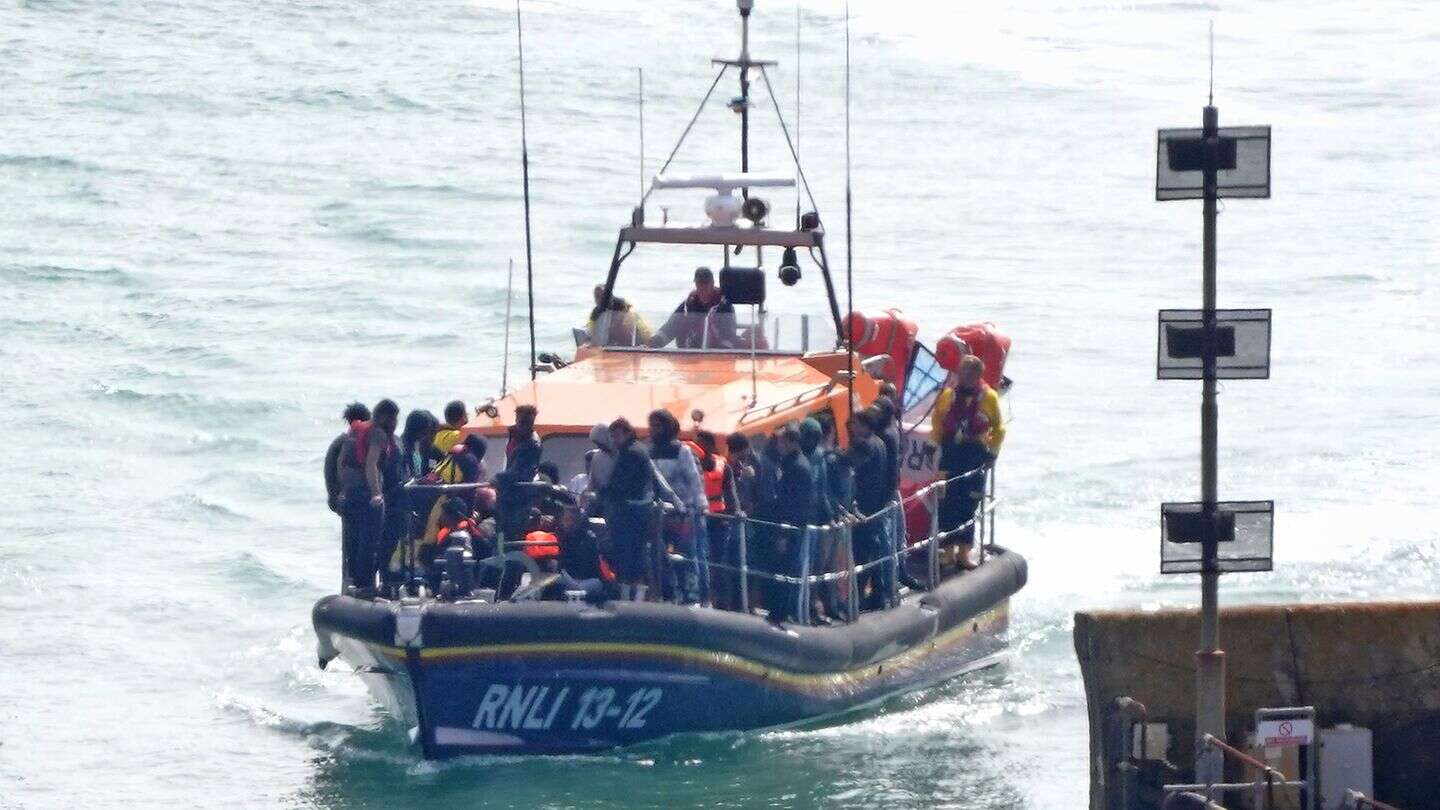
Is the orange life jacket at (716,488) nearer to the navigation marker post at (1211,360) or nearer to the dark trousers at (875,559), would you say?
the dark trousers at (875,559)

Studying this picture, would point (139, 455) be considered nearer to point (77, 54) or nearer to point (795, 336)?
point (795, 336)

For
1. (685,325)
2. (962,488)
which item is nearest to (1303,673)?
(962,488)

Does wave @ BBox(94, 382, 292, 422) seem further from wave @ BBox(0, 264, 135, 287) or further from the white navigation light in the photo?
the white navigation light

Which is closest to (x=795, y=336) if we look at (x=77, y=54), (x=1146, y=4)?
(x=77, y=54)

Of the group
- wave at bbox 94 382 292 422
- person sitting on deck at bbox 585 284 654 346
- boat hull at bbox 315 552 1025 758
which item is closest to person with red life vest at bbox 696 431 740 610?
Answer: boat hull at bbox 315 552 1025 758

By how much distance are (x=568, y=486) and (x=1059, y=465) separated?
925cm

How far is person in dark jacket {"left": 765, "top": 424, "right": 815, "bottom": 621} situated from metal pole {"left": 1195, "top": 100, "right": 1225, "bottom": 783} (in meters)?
3.02

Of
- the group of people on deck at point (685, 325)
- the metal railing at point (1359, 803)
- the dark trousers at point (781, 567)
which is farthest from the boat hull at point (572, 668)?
the metal railing at point (1359, 803)

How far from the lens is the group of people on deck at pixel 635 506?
12914mm

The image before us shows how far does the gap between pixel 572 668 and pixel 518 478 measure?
97 centimetres

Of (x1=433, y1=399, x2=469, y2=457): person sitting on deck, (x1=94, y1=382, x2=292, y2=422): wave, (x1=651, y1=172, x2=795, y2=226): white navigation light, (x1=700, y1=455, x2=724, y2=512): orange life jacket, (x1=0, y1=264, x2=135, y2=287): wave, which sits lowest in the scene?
(x1=94, y1=382, x2=292, y2=422): wave

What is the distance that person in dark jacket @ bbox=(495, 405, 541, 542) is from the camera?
1288 centimetres

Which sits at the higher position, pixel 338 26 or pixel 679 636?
pixel 338 26

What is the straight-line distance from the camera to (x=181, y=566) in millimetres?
18766
